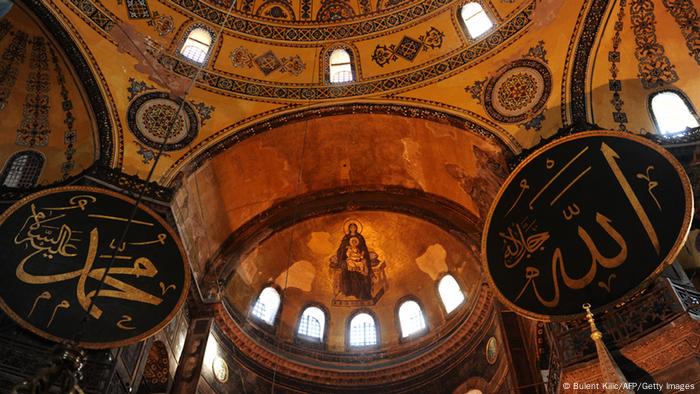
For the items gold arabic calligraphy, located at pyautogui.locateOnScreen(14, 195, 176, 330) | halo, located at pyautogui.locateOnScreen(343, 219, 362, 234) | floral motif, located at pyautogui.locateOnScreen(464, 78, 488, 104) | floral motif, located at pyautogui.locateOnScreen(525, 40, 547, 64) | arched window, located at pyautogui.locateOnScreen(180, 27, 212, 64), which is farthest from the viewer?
halo, located at pyautogui.locateOnScreen(343, 219, 362, 234)

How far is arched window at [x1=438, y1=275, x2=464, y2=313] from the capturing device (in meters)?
13.4

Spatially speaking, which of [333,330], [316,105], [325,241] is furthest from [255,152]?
[333,330]

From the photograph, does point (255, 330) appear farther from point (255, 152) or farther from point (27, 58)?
point (27, 58)

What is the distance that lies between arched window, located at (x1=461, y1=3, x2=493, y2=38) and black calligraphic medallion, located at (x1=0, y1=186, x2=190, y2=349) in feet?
23.8

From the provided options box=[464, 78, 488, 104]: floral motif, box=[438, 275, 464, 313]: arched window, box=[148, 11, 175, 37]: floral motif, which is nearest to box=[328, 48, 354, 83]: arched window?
box=[464, 78, 488, 104]: floral motif

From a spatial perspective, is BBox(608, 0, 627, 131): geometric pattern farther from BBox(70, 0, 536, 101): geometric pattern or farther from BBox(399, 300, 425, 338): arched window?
BBox(399, 300, 425, 338): arched window

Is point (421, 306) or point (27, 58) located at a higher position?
point (27, 58)

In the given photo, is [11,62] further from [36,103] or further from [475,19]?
[475,19]

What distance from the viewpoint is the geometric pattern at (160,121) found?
38.9 feet

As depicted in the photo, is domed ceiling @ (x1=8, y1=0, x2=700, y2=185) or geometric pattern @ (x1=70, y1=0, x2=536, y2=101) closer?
domed ceiling @ (x1=8, y1=0, x2=700, y2=185)

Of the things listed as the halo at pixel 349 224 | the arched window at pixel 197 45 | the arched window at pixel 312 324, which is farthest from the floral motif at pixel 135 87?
the arched window at pixel 312 324

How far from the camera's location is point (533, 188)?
9.67 meters

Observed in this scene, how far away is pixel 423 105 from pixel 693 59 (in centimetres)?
474

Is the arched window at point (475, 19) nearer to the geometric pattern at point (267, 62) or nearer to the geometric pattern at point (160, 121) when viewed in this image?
the geometric pattern at point (267, 62)
